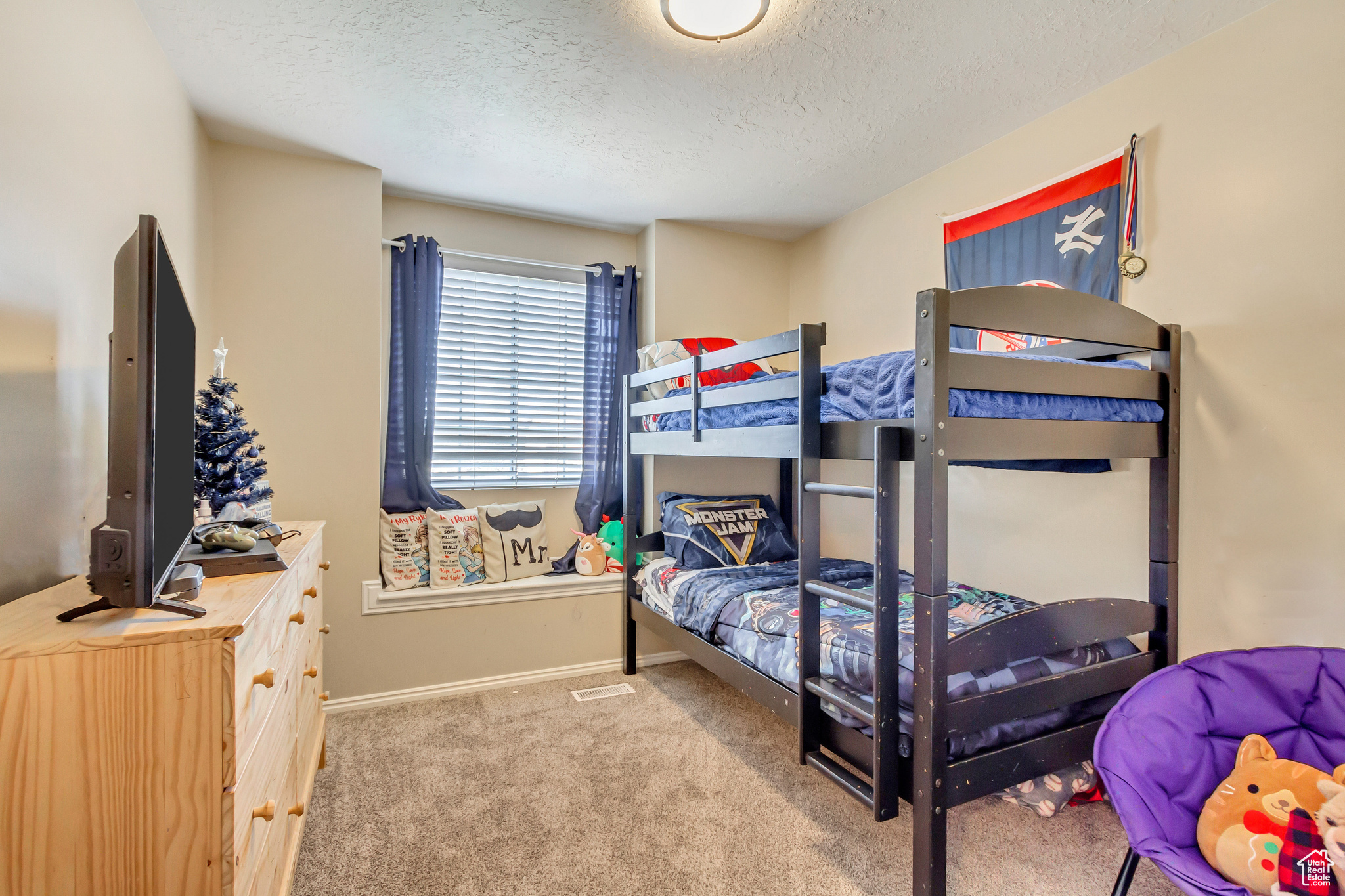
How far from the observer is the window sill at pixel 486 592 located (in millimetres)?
2789

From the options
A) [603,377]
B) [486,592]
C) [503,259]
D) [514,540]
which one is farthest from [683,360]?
[486,592]

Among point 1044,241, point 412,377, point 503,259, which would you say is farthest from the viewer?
point 503,259

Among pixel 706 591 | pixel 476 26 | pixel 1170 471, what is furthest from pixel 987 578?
pixel 476 26

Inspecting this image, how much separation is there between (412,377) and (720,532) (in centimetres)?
168

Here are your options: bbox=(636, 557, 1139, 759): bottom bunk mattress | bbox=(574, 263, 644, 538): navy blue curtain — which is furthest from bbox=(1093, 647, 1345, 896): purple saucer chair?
bbox=(574, 263, 644, 538): navy blue curtain

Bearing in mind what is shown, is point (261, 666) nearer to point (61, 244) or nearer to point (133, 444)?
point (133, 444)

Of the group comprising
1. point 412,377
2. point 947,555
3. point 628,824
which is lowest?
Answer: point 628,824

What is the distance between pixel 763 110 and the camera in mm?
2258

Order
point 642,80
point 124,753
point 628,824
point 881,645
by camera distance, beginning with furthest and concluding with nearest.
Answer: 1. point 642,80
2. point 628,824
3. point 881,645
4. point 124,753

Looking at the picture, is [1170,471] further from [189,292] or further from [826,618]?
[189,292]

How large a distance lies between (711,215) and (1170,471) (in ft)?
7.63

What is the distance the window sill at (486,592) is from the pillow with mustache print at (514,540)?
5 cm

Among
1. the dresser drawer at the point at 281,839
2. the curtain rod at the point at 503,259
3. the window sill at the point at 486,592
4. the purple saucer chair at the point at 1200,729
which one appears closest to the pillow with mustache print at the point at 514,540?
the window sill at the point at 486,592

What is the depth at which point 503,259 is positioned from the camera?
3.26 meters
